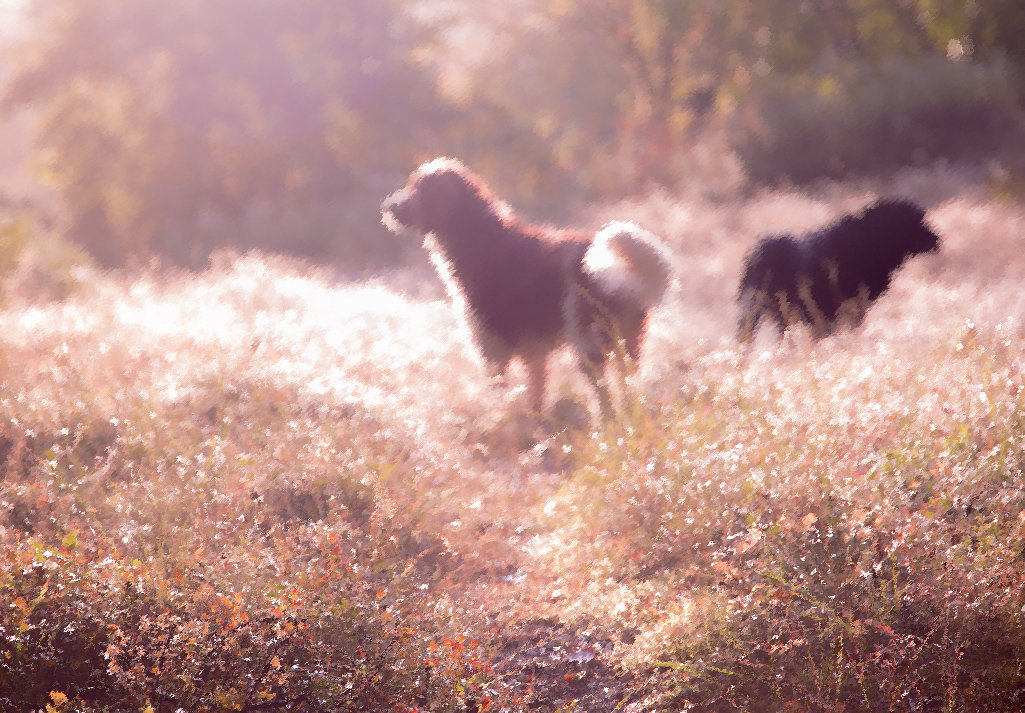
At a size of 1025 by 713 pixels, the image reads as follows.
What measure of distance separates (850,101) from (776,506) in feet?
37.2

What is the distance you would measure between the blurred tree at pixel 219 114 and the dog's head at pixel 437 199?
886 centimetres

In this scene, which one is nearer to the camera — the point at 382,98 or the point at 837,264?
the point at 837,264

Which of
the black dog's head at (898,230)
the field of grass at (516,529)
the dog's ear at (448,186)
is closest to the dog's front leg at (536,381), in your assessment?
the field of grass at (516,529)

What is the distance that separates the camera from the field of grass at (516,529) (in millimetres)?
3061

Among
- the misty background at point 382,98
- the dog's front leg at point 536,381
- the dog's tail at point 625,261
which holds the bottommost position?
the dog's front leg at point 536,381

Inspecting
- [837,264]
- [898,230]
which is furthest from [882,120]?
[837,264]

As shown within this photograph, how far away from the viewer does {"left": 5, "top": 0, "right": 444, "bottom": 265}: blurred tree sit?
51.6ft

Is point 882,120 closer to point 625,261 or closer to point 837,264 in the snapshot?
point 837,264

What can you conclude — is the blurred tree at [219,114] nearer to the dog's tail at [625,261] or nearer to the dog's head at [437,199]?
the dog's head at [437,199]

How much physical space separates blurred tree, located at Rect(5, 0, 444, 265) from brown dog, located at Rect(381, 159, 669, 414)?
8.99 meters

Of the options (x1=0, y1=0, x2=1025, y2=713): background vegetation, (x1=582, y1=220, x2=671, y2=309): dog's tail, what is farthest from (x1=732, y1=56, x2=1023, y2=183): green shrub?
(x1=582, y1=220, x2=671, y2=309): dog's tail

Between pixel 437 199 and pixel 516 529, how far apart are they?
2697 mm

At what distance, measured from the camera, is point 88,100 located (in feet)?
51.9

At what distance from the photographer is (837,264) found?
712 centimetres
